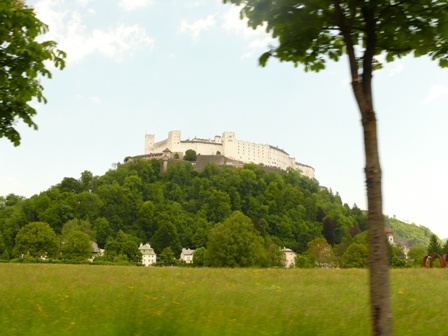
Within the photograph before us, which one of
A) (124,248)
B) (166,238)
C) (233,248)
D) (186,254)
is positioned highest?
(166,238)

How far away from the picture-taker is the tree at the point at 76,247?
100319 millimetres

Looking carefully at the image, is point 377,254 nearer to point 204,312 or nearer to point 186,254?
point 204,312

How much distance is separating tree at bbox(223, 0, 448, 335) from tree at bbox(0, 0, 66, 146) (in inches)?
259

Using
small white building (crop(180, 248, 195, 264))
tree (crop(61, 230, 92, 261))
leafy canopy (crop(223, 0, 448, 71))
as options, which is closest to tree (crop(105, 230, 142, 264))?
small white building (crop(180, 248, 195, 264))

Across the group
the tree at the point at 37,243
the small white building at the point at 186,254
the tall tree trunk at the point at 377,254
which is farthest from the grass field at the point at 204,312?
the small white building at the point at 186,254

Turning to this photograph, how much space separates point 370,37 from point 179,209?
146m

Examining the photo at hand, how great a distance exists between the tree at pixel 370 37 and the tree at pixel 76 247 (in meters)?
97.0

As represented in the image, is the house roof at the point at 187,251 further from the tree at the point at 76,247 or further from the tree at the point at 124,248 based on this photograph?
the tree at the point at 76,247

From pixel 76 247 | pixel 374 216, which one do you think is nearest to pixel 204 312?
pixel 374 216

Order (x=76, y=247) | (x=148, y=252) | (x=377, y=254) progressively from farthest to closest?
(x=148, y=252), (x=76, y=247), (x=377, y=254)

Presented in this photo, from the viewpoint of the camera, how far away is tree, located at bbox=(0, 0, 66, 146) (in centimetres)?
1179

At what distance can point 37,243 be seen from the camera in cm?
9556

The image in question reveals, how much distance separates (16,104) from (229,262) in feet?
240

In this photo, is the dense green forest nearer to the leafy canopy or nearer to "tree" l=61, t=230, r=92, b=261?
"tree" l=61, t=230, r=92, b=261
